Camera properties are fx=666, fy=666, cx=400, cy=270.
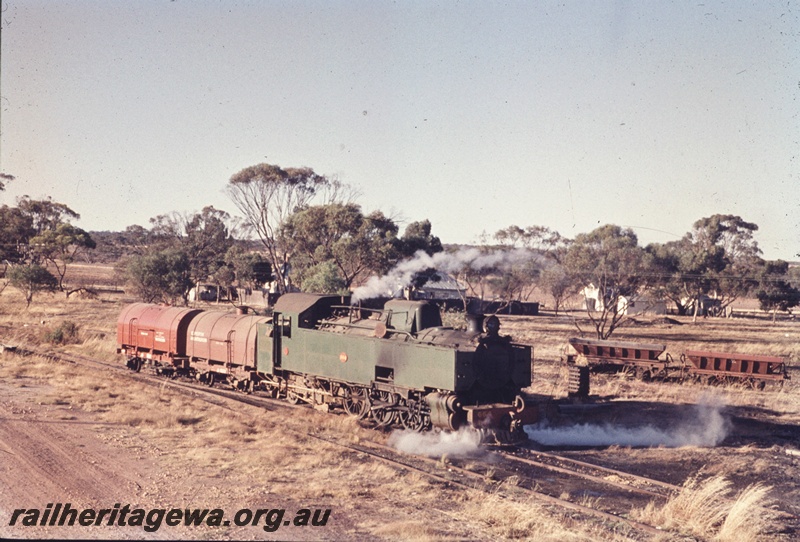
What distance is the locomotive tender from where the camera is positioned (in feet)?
48.9

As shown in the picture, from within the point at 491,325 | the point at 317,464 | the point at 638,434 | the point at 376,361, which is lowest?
the point at 317,464

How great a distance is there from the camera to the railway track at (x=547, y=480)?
10.8m

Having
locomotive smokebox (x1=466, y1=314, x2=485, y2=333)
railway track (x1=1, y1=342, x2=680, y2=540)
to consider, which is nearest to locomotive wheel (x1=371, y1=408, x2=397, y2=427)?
railway track (x1=1, y1=342, x2=680, y2=540)

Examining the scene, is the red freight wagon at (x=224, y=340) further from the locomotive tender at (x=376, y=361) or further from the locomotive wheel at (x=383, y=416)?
the locomotive wheel at (x=383, y=416)

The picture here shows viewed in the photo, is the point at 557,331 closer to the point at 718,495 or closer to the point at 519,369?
the point at 519,369

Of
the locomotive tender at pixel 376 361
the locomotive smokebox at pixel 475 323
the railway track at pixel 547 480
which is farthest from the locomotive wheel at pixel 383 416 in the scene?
the locomotive smokebox at pixel 475 323

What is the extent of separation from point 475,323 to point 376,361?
2657 mm

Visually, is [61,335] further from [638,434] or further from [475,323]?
[638,434]

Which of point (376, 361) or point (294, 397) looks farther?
point (294, 397)

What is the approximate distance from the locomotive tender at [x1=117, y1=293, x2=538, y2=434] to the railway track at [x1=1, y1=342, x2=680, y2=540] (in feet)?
3.50

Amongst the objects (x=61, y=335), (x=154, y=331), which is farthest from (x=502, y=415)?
(x=61, y=335)

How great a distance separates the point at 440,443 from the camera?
14984 mm

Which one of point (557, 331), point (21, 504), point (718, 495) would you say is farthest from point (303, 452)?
point (557, 331)

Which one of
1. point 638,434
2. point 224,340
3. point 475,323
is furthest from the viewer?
point 224,340
